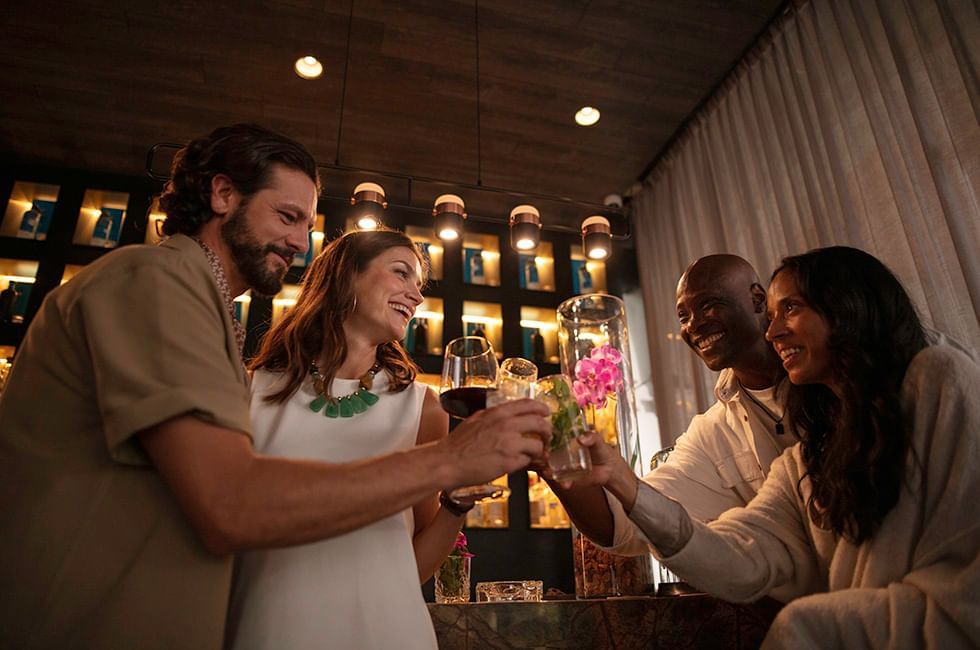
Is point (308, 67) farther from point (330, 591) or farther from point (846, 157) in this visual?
point (330, 591)

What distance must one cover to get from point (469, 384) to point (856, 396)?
0.76 m

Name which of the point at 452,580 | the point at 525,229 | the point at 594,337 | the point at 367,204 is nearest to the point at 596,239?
the point at 525,229

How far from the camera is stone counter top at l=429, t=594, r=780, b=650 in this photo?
47.6 inches

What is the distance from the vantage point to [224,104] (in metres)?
4.16

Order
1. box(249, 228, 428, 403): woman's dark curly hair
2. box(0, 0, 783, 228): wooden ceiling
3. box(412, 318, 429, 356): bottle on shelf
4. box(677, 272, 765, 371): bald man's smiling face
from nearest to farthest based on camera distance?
box(249, 228, 428, 403): woman's dark curly hair < box(677, 272, 765, 371): bald man's smiling face < box(0, 0, 783, 228): wooden ceiling < box(412, 318, 429, 356): bottle on shelf

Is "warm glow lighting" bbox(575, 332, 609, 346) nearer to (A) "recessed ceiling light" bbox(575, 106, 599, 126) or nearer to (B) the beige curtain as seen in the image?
(B) the beige curtain

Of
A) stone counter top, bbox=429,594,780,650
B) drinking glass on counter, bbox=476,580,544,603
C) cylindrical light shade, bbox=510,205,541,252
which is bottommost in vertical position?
stone counter top, bbox=429,594,780,650

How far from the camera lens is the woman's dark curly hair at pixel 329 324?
4.42ft

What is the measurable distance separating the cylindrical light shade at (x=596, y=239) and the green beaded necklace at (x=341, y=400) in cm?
229

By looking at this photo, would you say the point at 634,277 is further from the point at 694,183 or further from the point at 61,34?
the point at 61,34

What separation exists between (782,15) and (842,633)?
355cm

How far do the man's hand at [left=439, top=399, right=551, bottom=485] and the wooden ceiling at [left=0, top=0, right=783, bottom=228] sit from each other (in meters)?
3.22

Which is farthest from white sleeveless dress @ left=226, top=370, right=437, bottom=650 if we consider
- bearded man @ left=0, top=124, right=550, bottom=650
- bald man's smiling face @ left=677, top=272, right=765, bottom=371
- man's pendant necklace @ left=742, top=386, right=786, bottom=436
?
bald man's smiling face @ left=677, top=272, right=765, bottom=371

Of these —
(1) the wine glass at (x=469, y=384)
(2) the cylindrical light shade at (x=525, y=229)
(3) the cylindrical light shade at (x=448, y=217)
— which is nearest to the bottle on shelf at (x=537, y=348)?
(2) the cylindrical light shade at (x=525, y=229)
